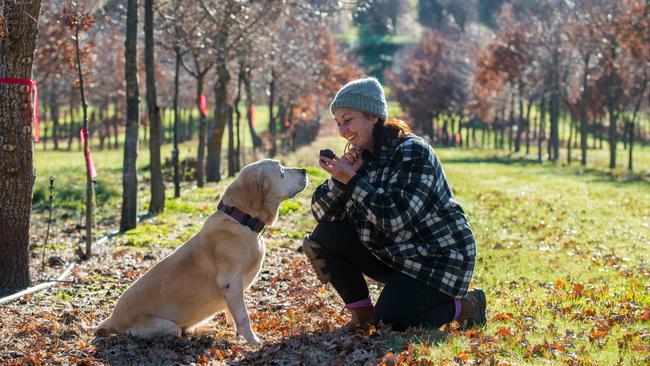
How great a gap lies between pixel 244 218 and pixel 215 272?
0.54 metres

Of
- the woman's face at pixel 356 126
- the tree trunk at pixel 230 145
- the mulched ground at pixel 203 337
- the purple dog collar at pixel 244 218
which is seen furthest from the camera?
the tree trunk at pixel 230 145

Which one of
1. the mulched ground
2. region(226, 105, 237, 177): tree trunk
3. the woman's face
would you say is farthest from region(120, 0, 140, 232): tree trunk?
region(226, 105, 237, 177): tree trunk

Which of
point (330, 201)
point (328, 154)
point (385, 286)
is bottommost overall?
point (385, 286)

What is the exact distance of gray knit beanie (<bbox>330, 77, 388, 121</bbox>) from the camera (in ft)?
23.3

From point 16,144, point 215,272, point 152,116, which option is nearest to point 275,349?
point 215,272

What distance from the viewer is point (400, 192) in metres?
6.84

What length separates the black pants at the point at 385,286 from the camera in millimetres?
7062

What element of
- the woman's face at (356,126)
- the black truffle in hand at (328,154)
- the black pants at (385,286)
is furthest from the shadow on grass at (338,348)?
the woman's face at (356,126)

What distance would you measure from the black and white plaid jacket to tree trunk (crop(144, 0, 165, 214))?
10.9 meters

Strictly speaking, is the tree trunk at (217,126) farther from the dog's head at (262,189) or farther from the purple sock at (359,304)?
the purple sock at (359,304)

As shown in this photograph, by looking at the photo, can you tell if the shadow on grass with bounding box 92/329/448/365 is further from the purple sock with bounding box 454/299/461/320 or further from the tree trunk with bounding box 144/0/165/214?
the tree trunk with bounding box 144/0/165/214

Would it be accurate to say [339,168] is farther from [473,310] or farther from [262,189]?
[473,310]

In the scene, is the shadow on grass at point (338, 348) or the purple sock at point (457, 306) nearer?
the shadow on grass at point (338, 348)

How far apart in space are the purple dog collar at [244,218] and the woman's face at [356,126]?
1093mm
